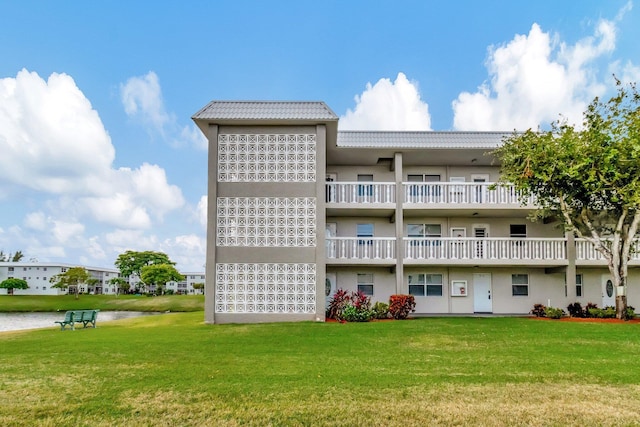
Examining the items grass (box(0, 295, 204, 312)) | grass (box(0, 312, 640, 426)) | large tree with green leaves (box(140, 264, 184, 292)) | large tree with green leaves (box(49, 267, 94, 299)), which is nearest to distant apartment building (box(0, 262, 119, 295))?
large tree with green leaves (box(49, 267, 94, 299))

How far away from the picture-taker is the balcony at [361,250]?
20.1m

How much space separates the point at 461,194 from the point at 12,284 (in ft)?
249

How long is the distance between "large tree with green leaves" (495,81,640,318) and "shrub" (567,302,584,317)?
186 cm

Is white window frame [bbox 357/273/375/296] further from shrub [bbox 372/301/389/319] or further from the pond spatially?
the pond

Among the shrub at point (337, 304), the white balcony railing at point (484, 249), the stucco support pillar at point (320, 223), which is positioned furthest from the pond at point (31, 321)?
the white balcony railing at point (484, 249)

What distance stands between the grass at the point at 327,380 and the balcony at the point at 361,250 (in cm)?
654

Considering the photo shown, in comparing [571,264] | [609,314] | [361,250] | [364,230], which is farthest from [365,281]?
[609,314]

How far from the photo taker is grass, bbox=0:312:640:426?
6641 mm

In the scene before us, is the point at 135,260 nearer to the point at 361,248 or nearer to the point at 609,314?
the point at 361,248

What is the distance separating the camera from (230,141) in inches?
756

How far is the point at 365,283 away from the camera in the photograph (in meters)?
22.6

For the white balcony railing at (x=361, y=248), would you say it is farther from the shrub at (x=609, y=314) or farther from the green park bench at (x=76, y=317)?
the green park bench at (x=76, y=317)

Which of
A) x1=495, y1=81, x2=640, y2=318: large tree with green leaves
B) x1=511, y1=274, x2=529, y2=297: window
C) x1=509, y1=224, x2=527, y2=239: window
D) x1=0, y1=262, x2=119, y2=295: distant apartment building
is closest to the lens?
x1=495, y1=81, x2=640, y2=318: large tree with green leaves

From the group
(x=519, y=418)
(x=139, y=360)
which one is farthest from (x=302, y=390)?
(x=139, y=360)
